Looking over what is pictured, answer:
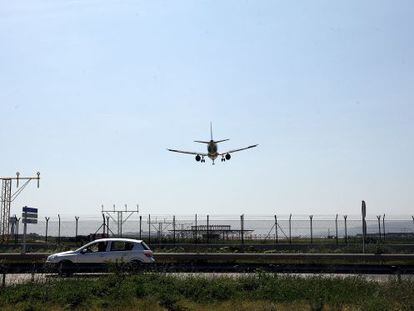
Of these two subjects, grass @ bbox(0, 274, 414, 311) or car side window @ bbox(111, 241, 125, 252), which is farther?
car side window @ bbox(111, 241, 125, 252)

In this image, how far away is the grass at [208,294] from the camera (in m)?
12.4

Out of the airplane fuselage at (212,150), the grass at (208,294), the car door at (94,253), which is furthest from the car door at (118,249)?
the airplane fuselage at (212,150)

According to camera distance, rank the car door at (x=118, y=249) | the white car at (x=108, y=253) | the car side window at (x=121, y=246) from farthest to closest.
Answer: the car side window at (x=121, y=246)
the car door at (x=118, y=249)
the white car at (x=108, y=253)

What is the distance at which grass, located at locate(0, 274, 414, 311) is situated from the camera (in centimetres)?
1235

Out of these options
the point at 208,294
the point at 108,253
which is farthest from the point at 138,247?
the point at 208,294

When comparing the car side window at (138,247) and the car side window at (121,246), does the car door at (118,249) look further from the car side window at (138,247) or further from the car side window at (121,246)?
the car side window at (138,247)

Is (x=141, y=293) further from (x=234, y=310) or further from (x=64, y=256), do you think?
(x=64, y=256)

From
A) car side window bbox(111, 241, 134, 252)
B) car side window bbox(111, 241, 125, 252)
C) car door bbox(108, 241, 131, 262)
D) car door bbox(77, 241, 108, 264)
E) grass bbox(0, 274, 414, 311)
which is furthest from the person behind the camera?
car side window bbox(111, 241, 125, 252)

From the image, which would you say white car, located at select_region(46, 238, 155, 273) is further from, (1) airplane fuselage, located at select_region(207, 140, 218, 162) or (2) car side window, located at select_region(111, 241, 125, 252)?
(1) airplane fuselage, located at select_region(207, 140, 218, 162)

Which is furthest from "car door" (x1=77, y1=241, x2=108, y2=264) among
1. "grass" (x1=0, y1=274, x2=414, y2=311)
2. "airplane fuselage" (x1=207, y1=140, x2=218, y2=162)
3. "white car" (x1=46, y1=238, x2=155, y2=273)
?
"airplane fuselage" (x1=207, y1=140, x2=218, y2=162)

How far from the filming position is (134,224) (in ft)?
143

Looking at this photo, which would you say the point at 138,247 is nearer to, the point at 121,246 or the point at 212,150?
the point at 121,246

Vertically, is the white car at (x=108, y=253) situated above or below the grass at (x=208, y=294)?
above

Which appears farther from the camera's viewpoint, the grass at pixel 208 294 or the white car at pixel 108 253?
the white car at pixel 108 253
